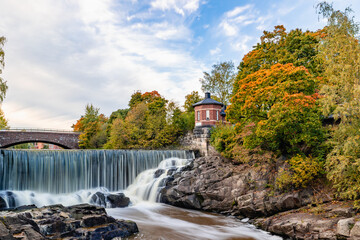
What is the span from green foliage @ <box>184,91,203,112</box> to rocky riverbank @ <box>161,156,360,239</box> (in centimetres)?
1917

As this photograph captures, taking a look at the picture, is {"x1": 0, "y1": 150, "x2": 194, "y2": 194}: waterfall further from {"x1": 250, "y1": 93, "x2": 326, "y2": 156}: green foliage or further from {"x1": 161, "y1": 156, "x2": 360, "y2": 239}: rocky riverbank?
{"x1": 250, "y1": 93, "x2": 326, "y2": 156}: green foliage

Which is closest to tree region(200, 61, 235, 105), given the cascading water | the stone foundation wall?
the stone foundation wall

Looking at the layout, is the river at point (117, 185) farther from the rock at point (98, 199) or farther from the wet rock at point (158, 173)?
the rock at point (98, 199)

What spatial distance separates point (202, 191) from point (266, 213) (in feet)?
14.2

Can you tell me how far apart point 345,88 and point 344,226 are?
518 centimetres

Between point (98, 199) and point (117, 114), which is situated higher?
point (117, 114)

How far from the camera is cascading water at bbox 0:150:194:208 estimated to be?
607 inches

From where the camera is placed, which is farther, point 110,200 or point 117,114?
point 117,114

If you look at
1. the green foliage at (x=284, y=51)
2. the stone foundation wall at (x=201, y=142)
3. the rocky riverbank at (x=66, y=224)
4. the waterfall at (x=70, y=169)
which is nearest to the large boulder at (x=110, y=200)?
the waterfall at (x=70, y=169)

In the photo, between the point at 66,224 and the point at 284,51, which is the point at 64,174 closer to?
the point at 66,224

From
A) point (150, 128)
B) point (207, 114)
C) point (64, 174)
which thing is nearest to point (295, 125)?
point (207, 114)

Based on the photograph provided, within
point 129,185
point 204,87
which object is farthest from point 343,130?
point 204,87

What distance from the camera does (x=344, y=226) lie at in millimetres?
8789

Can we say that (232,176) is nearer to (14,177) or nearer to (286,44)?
(286,44)
